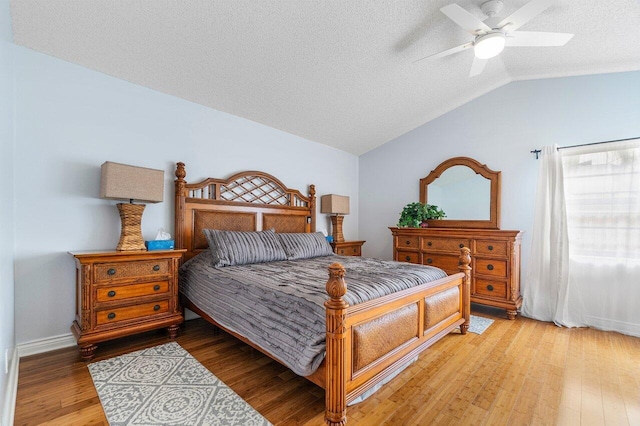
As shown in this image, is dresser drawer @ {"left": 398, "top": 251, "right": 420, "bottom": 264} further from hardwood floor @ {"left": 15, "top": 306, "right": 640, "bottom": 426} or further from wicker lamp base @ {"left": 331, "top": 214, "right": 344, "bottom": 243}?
hardwood floor @ {"left": 15, "top": 306, "right": 640, "bottom": 426}

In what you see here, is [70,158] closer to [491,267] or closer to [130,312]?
[130,312]

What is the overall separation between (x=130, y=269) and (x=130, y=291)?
0.19 meters

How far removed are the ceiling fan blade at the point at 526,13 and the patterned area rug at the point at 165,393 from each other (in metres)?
3.03

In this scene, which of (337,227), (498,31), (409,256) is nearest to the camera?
(498,31)

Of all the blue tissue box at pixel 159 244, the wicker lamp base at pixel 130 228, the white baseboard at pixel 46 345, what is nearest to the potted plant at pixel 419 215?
the blue tissue box at pixel 159 244

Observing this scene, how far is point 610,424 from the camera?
1.63 m

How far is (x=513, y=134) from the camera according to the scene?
3.76 m

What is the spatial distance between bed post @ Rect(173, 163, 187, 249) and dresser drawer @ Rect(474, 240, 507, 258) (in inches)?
136

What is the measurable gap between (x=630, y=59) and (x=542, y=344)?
2.99 meters

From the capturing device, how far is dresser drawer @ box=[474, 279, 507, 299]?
3.39 meters

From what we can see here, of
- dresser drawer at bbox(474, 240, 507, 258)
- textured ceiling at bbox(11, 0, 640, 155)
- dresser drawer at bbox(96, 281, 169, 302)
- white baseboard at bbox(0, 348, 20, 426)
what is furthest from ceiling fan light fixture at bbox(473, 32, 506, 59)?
white baseboard at bbox(0, 348, 20, 426)

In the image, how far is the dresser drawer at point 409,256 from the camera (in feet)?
13.2

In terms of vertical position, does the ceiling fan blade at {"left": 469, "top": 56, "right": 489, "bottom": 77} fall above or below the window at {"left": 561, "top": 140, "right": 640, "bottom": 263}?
above

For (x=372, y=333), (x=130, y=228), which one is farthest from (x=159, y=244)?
(x=372, y=333)
